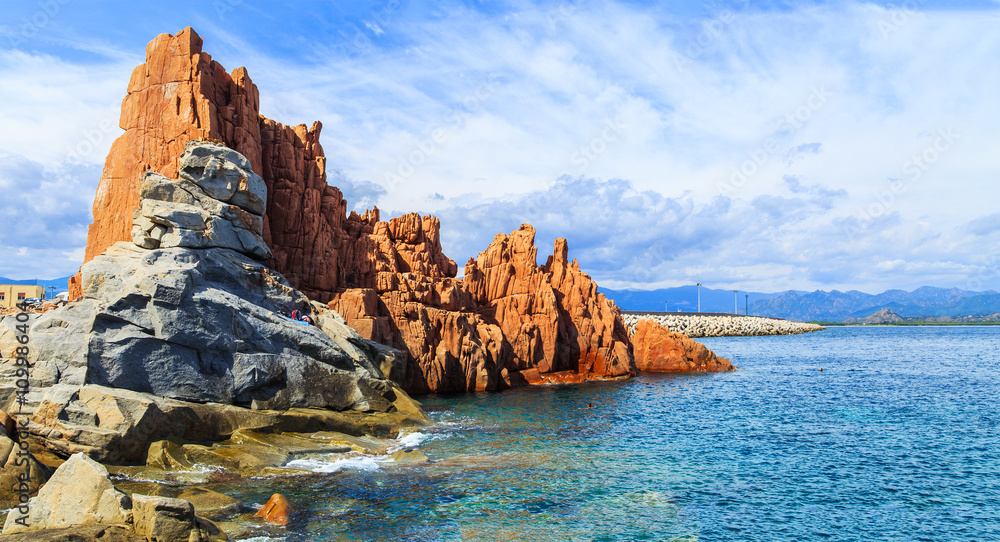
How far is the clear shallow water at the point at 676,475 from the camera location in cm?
2412

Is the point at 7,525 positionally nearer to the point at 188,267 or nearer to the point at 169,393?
the point at 169,393

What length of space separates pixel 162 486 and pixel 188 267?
15023 millimetres

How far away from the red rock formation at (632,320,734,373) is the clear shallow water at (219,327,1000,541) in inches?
971

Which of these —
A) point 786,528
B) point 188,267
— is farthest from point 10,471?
point 786,528

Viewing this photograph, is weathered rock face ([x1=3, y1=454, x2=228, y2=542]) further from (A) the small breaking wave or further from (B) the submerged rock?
(A) the small breaking wave

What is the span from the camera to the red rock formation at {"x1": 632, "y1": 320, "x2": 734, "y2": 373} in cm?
8419

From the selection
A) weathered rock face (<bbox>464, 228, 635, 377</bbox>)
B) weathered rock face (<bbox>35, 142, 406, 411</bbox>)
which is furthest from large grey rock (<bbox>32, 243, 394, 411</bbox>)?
weathered rock face (<bbox>464, 228, 635, 377</bbox>)

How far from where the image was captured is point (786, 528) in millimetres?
24766

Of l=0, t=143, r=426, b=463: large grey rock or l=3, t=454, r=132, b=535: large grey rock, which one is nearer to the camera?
l=3, t=454, r=132, b=535: large grey rock

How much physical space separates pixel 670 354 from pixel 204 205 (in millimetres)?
62958

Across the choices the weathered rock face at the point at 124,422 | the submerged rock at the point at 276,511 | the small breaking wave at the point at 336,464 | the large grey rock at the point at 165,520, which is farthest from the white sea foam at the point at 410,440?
the large grey rock at the point at 165,520

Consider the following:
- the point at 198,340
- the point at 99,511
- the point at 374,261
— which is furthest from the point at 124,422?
the point at 374,261

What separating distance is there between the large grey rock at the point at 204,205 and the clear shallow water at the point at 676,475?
18.3 meters

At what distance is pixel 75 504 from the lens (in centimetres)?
1853
